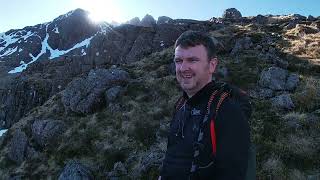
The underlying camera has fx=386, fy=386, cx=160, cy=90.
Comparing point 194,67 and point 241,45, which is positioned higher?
point 194,67

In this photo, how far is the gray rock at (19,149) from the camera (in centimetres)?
2078

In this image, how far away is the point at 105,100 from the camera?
2408cm

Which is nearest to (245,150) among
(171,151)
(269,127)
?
(171,151)

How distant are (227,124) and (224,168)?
36 centimetres

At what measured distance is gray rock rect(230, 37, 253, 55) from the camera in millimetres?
33075

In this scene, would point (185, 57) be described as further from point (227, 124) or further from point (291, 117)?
point (291, 117)

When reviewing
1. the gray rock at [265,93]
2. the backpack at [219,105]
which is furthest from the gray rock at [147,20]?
the backpack at [219,105]

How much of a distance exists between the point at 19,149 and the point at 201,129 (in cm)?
1981

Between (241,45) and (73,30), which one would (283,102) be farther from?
(73,30)

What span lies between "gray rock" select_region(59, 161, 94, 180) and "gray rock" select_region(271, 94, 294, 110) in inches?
347

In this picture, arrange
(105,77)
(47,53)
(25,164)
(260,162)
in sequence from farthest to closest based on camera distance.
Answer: (47,53), (105,77), (25,164), (260,162)

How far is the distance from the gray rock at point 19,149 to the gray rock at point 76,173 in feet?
22.2

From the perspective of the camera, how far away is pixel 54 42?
129 metres

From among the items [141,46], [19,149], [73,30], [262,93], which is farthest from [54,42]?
[262,93]
